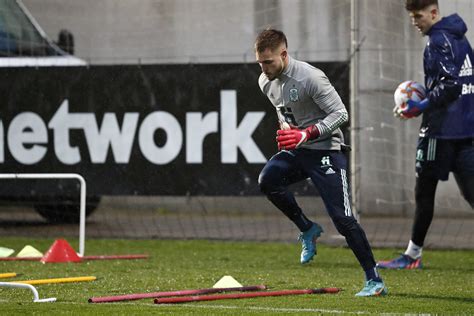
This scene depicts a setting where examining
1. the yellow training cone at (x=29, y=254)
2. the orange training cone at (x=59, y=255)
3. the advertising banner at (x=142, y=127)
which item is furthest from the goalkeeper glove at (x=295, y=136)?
the advertising banner at (x=142, y=127)

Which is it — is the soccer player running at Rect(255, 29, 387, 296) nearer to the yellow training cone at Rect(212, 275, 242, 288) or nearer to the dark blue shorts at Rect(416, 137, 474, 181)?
the yellow training cone at Rect(212, 275, 242, 288)

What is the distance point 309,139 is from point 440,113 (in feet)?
6.97

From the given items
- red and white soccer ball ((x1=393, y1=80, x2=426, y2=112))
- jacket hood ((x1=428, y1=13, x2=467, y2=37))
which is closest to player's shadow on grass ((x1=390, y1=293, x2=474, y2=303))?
red and white soccer ball ((x1=393, y1=80, x2=426, y2=112))

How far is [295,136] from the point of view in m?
7.36

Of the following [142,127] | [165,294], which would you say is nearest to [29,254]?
[142,127]

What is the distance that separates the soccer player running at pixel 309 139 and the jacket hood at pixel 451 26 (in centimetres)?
158

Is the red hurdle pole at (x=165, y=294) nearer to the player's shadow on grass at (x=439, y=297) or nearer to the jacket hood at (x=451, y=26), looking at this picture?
the player's shadow on grass at (x=439, y=297)

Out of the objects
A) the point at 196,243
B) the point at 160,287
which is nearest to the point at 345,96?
the point at 196,243

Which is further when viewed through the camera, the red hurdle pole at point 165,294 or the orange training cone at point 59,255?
the orange training cone at point 59,255

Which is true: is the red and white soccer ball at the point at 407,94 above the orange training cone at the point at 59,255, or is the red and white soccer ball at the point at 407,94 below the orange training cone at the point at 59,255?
above

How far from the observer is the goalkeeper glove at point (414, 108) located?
343 inches

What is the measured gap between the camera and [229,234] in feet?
41.8

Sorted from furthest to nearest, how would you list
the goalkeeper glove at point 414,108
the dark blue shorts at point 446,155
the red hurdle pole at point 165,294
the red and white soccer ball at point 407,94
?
the dark blue shorts at point 446,155 → the red and white soccer ball at point 407,94 → the goalkeeper glove at point 414,108 → the red hurdle pole at point 165,294

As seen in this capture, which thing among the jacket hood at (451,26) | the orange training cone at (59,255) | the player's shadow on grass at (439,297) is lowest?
the orange training cone at (59,255)
